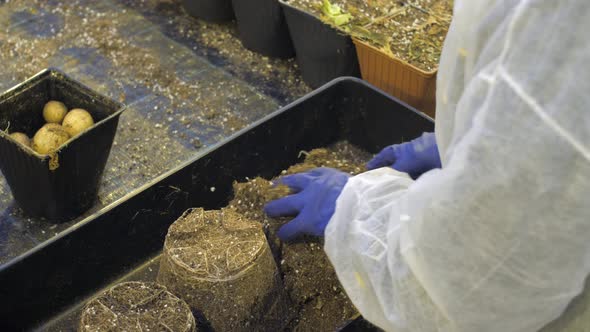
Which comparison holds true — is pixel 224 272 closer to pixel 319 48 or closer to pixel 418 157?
pixel 418 157

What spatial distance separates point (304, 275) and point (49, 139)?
33.2 inches

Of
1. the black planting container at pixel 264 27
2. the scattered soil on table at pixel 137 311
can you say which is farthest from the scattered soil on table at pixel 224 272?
the black planting container at pixel 264 27

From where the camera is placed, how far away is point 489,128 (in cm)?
91

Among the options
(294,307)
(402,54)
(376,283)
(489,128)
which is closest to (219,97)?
(402,54)

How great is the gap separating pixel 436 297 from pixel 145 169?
150 centimetres

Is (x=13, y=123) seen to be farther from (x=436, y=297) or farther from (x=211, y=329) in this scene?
(x=436, y=297)

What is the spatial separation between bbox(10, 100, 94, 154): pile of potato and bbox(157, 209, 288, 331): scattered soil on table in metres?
0.57

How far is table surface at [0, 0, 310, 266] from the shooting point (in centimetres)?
238

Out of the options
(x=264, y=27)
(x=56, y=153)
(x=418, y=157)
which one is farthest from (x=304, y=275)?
(x=264, y=27)

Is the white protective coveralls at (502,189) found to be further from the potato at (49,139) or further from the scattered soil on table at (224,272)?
the potato at (49,139)

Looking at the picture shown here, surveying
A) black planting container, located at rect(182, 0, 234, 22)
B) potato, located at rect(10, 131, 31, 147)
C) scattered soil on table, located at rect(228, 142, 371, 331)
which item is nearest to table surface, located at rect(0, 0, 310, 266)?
black planting container, located at rect(182, 0, 234, 22)

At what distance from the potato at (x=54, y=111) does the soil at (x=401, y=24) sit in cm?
90

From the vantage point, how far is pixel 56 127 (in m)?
2.10

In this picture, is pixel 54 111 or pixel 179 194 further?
pixel 54 111
